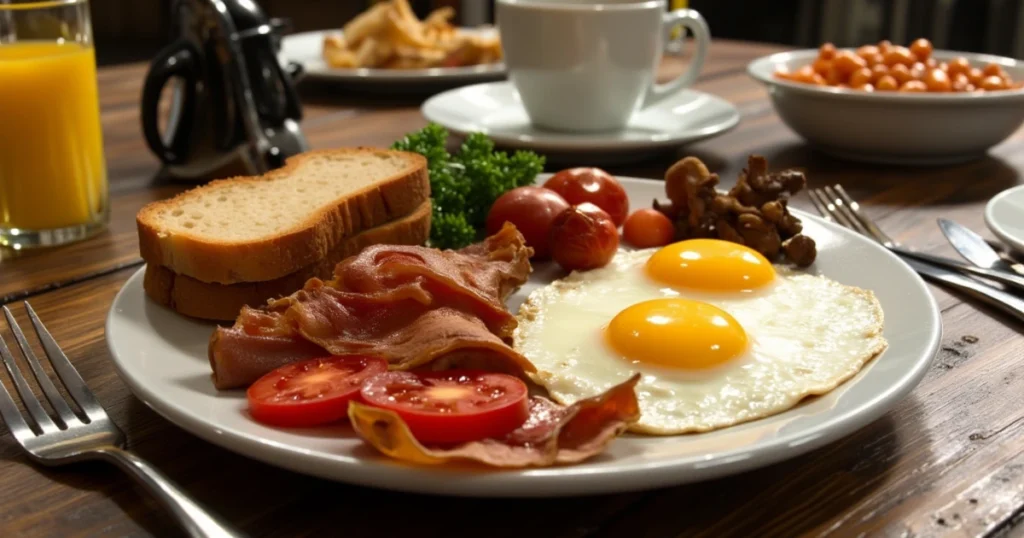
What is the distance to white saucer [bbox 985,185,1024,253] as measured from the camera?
1.96 m

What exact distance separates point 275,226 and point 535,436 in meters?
0.82

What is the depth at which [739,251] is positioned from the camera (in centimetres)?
184

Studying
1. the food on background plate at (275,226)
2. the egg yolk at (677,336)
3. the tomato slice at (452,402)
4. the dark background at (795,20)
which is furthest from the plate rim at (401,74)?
the dark background at (795,20)

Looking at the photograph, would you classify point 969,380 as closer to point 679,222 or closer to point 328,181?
point 679,222

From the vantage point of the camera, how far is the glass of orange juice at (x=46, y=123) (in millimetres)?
2088

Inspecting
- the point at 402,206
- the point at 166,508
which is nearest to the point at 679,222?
the point at 402,206

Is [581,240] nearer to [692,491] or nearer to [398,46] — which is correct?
[692,491]

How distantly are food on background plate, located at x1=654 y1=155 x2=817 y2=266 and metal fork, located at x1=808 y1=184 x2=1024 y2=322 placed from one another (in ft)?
0.73

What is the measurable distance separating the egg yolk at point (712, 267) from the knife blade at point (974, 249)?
1.55 feet

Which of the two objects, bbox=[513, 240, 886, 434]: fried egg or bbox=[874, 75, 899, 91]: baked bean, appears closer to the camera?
bbox=[513, 240, 886, 434]: fried egg

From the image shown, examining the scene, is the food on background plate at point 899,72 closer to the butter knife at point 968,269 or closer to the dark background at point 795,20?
the butter knife at point 968,269

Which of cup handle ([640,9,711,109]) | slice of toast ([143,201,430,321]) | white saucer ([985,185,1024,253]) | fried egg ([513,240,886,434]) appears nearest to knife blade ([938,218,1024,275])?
white saucer ([985,185,1024,253])

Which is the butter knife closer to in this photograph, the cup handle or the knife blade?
the knife blade

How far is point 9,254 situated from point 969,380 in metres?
1.94
